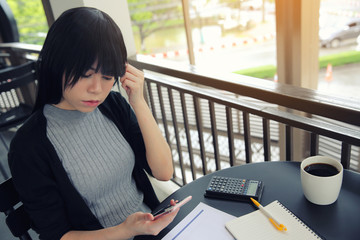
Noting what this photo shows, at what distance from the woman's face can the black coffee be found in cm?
66

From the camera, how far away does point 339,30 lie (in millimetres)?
→ 4578

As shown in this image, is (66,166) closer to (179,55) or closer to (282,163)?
(282,163)

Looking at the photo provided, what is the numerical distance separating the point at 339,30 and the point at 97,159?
4.76m

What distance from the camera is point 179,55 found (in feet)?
27.3

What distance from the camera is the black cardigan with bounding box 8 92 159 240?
2.90 ft

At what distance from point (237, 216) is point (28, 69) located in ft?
6.92

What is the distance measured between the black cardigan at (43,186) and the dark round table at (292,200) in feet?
0.89

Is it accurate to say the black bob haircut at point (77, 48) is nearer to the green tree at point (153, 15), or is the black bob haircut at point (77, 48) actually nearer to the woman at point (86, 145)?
the woman at point (86, 145)

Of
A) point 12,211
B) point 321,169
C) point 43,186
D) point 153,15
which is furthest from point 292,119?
point 153,15

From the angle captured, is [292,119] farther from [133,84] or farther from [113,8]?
[113,8]

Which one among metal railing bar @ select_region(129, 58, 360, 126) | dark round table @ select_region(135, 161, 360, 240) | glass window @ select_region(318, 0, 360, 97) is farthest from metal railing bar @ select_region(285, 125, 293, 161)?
glass window @ select_region(318, 0, 360, 97)

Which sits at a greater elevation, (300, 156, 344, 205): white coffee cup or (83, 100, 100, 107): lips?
(83, 100, 100, 107): lips

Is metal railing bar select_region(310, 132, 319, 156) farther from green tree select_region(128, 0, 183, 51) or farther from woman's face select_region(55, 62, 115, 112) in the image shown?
green tree select_region(128, 0, 183, 51)

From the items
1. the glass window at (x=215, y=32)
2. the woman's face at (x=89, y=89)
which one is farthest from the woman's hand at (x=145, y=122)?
the glass window at (x=215, y=32)
